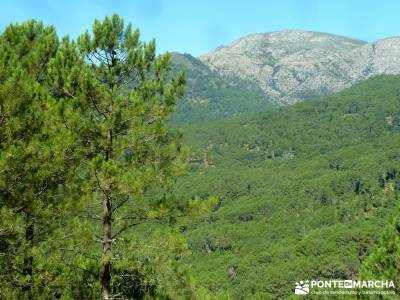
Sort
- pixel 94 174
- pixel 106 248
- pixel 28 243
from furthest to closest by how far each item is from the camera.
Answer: pixel 106 248 → pixel 94 174 → pixel 28 243

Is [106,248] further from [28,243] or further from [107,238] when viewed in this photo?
[28,243]

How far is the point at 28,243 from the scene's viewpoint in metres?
11.8

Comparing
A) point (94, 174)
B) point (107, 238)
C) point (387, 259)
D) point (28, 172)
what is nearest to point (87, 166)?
point (94, 174)

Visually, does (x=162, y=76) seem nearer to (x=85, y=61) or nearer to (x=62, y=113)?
(x=85, y=61)

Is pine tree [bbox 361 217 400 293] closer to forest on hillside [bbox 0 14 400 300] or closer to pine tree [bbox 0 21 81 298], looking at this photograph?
forest on hillside [bbox 0 14 400 300]

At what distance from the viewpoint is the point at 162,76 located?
589 inches

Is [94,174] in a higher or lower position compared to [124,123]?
lower

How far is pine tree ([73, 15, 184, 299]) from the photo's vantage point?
1296 centimetres

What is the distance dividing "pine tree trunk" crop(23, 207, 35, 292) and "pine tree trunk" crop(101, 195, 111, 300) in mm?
1872

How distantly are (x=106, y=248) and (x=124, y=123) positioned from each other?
11.6 ft

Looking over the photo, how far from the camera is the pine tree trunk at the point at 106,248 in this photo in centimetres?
1295

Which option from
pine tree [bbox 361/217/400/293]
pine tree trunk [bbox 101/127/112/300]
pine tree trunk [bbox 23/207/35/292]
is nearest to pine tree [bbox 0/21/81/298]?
pine tree trunk [bbox 23/207/35/292]

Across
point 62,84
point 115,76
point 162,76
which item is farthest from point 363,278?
point 62,84

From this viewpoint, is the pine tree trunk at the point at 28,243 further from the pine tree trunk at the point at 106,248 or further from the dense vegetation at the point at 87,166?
the pine tree trunk at the point at 106,248
